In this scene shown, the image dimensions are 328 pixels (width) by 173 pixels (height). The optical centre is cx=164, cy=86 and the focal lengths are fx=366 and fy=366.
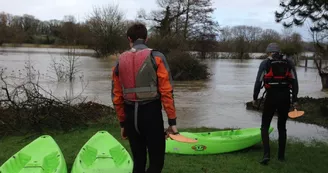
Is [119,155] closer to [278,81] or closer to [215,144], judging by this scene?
[215,144]

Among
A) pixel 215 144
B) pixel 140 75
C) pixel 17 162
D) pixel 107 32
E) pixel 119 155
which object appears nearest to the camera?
pixel 140 75

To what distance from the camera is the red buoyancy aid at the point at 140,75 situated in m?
3.34

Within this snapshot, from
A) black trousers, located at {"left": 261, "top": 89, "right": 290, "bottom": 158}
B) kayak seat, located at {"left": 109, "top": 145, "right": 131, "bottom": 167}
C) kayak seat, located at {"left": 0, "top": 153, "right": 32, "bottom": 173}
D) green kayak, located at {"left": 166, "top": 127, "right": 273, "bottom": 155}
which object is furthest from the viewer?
green kayak, located at {"left": 166, "top": 127, "right": 273, "bottom": 155}

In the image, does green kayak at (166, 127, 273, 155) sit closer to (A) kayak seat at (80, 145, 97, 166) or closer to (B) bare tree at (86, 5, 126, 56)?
(A) kayak seat at (80, 145, 97, 166)

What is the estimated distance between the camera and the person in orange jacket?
3.34 metres

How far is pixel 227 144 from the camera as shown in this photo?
6.47 meters

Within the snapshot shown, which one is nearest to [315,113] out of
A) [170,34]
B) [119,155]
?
[119,155]

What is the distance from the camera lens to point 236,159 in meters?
6.03

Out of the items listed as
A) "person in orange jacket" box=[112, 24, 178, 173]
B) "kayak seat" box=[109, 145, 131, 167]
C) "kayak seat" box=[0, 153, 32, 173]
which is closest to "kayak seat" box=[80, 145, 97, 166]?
"kayak seat" box=[109, 145, 131, 167]

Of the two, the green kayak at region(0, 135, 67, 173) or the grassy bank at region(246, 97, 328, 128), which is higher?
the green kayak at region(0, 135, 67, 173)

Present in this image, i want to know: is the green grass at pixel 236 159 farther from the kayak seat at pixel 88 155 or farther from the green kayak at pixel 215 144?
the kayak seat at pixel 88 155

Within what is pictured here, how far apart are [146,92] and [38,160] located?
2541 millimetres

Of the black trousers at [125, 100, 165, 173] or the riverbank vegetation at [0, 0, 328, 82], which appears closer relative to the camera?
the black trousers at [125, 100, 165, 173]

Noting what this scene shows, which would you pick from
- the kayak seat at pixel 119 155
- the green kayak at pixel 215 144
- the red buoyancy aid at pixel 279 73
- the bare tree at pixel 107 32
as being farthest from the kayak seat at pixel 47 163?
the bare tree at pixel 107 32
